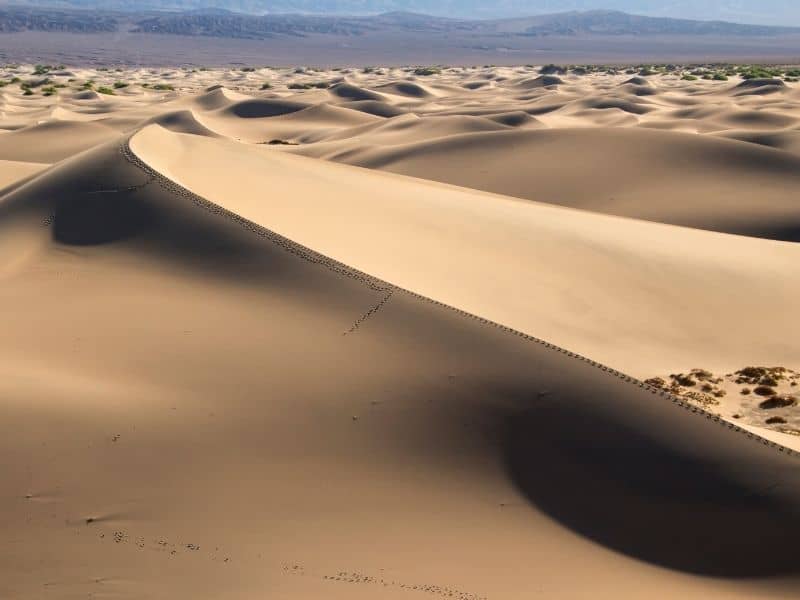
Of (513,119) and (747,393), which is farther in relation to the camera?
(513,119)

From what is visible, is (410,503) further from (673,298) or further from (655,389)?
(673,298)

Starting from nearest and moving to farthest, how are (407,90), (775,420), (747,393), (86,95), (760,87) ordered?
1. (775,420)
2. (747,393)
3. (760,87)
4. (86,95)
5. (407,90)

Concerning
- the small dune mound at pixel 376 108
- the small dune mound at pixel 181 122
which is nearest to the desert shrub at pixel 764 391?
the small dune mound at pixel 181 122

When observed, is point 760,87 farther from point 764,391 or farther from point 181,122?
point 764,391

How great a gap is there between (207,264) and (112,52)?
12060cm

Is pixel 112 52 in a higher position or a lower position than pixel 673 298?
lower

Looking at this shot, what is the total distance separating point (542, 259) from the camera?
1356 cm

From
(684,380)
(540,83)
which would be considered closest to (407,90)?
(540,83)

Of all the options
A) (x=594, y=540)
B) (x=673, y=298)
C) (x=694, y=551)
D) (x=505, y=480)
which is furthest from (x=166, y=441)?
(x=673, y=298)

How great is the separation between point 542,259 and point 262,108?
33.9 m

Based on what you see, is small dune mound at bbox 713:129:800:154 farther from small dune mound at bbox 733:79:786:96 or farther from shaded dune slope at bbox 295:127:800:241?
small dune mound at bbox 733:79:786:96

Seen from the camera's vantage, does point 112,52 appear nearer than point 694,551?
No

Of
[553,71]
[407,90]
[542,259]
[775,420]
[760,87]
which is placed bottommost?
[553,71]

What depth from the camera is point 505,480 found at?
7.30 m
